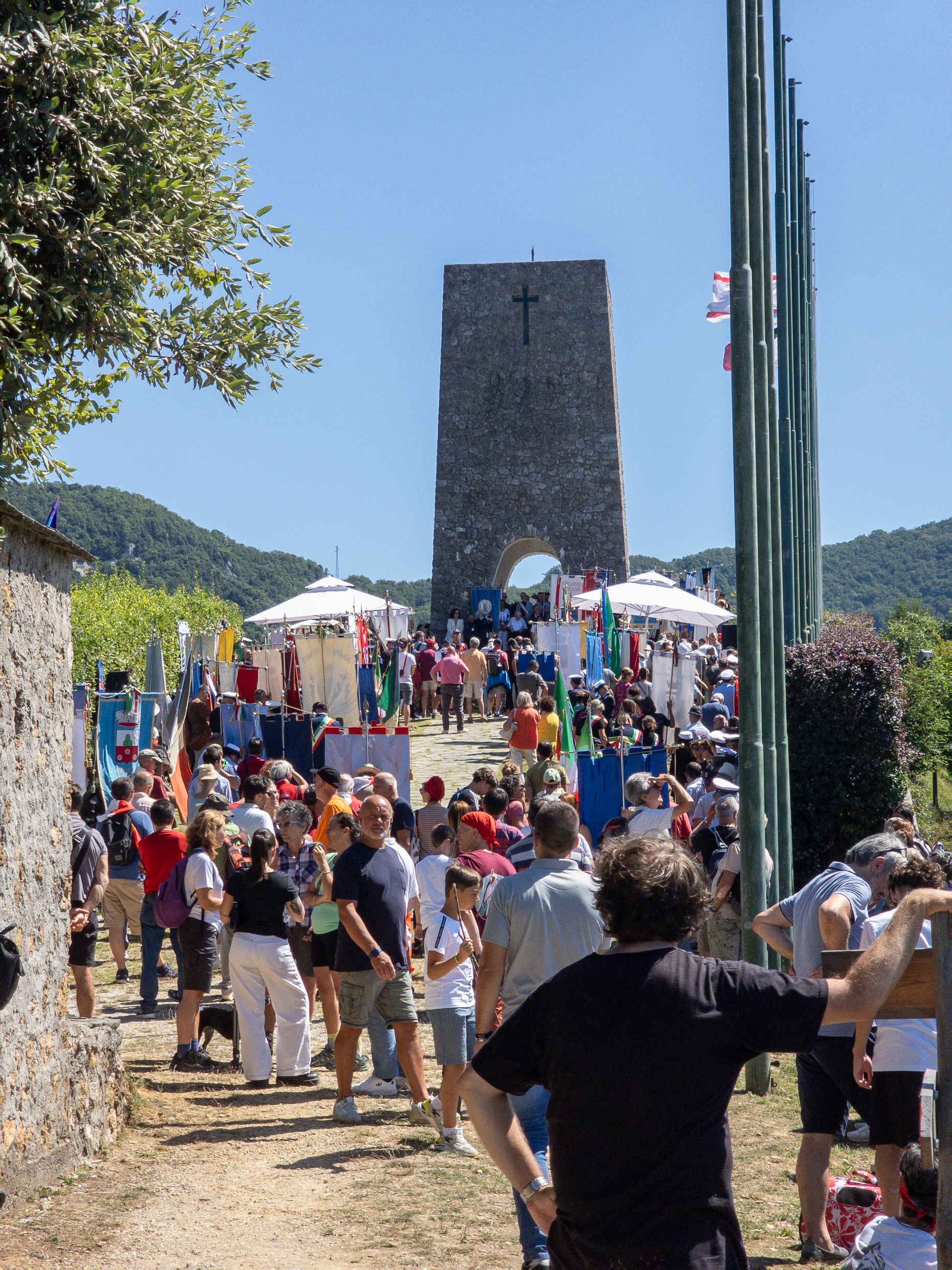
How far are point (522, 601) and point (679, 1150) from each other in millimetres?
28050

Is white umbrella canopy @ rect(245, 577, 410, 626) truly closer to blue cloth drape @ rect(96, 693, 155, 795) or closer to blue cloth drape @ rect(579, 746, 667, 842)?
blue cloth drape @ rect(96, 693, 155, 795)

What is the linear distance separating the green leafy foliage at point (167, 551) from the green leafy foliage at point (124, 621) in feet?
106

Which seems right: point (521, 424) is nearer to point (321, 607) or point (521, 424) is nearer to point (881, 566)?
point (321, 607)

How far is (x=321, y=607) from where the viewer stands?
784 inches

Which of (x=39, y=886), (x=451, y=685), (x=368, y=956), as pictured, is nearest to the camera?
(x=39, y=886)

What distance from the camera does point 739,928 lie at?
311 inches

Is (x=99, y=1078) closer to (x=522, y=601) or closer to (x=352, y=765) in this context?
(x=352, y=765)

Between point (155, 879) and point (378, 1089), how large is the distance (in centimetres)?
230

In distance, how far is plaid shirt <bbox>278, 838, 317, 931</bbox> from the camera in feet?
25.3

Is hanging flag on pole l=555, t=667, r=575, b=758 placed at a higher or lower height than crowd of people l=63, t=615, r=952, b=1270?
higher

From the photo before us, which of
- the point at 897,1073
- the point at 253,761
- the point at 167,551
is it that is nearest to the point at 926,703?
the point at 253,761

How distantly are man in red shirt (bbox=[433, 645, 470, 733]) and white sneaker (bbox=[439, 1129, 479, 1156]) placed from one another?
14774 mm

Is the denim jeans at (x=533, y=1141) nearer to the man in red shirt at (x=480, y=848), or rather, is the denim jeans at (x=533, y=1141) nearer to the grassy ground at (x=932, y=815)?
the man in red shirt at (x=480, y=848)

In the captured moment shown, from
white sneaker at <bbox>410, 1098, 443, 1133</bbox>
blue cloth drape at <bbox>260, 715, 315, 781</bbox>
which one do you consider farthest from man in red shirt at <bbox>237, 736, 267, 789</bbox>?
white sneaker at <bbox>410, 1098, 443, 1133</bbox>
